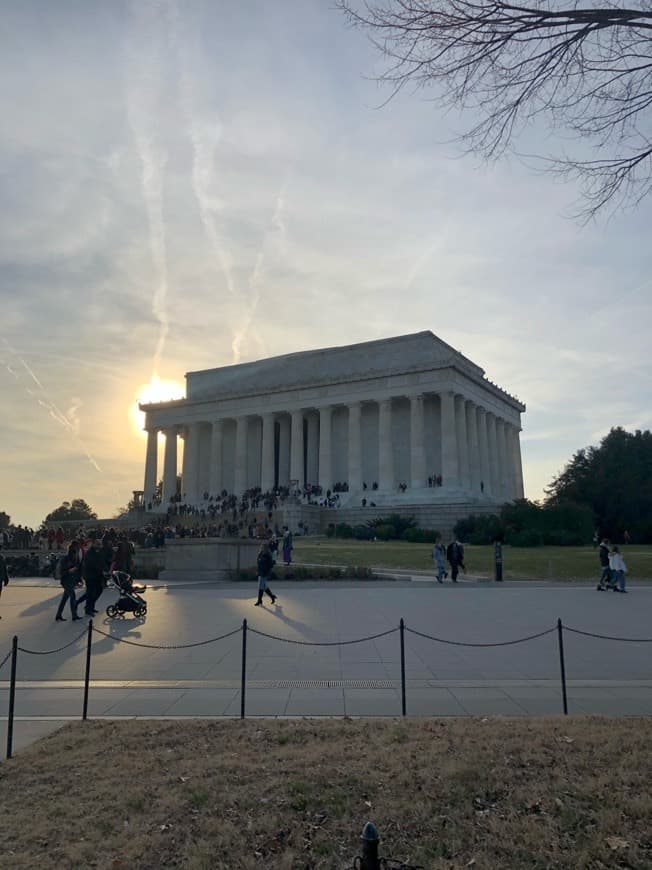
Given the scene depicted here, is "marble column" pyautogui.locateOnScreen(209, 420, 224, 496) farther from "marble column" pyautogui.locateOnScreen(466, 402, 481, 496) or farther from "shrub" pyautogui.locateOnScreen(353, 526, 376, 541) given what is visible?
"shrub" pyautogui.locateOnScreen(353, 526, 376, 541)

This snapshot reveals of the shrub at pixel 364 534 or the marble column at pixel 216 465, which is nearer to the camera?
the shrub at pixel 364 534

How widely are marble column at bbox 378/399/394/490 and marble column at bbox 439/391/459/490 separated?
18.9ft

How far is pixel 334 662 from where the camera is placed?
1170 centimetres

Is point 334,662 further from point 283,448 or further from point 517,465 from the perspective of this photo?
point 517,465

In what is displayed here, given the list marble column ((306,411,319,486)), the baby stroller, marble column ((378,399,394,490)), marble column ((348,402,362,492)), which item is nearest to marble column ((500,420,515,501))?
marble column ((378,399,394,490))

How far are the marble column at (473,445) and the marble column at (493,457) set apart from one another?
4.94 meters

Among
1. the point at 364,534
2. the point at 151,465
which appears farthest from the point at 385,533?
the point at 151,465

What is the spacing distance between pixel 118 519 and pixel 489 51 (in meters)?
71.3

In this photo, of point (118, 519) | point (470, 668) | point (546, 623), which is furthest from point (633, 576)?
point (118, 519)

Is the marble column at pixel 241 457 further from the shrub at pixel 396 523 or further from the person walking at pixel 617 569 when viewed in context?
the person walking at pixel 617 569

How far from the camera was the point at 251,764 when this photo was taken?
6344 mm

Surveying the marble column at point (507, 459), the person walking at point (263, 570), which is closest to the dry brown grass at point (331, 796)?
A: the person walking at point (263, 570)

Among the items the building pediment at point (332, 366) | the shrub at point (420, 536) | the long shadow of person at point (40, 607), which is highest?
the building pediment at point (332, 366)

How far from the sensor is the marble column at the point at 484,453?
252 feet
